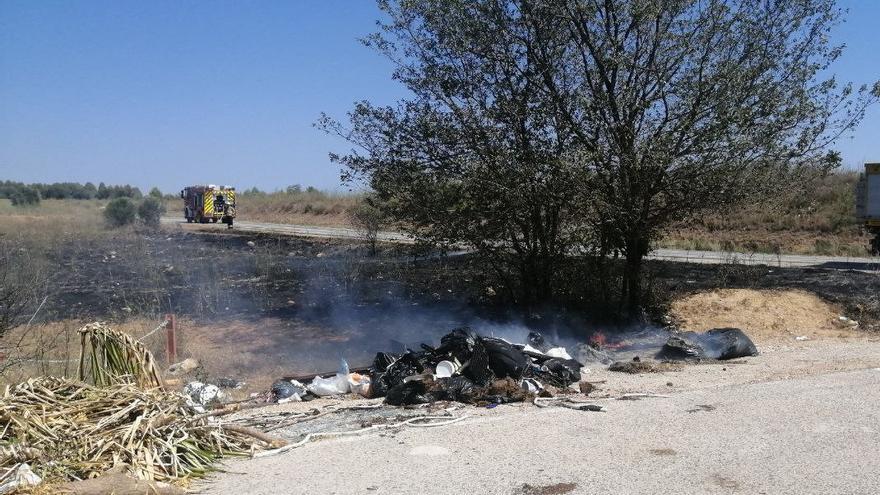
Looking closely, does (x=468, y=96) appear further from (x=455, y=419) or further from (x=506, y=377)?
(x=455, y=419)

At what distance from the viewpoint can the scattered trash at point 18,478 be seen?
4.82 metres

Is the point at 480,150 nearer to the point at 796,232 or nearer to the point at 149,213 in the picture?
the point at 796,232

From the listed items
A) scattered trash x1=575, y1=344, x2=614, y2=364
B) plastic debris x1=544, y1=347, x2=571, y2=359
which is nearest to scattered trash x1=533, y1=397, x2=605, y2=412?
plastic debris x1=544, y1=347, x2=571, y2=359

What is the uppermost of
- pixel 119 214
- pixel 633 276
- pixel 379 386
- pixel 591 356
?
pixel 119 214

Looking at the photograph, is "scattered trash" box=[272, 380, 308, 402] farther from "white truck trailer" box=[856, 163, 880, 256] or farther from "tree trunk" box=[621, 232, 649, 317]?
"white truck trailer" box=[856, 163, 880, 256]

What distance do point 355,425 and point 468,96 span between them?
7.11 metres

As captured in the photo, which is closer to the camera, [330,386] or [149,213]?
[330,386]

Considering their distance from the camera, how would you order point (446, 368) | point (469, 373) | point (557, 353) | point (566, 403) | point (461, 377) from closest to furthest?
point (566, 403), point (461, 377), point (469, 373), point (446, 368), point (557, 353)

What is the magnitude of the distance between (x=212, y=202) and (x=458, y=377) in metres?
43.8

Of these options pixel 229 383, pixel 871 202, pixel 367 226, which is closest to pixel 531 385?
pixel 229 383

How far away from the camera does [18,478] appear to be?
16.1 feet

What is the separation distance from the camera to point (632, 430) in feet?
22.0

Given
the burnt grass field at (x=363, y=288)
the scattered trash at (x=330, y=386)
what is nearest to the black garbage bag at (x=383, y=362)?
the scattered trash at (x=330, y=386)

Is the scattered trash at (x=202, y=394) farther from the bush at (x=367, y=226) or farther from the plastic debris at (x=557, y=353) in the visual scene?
the bush at (x=367, y=226)
